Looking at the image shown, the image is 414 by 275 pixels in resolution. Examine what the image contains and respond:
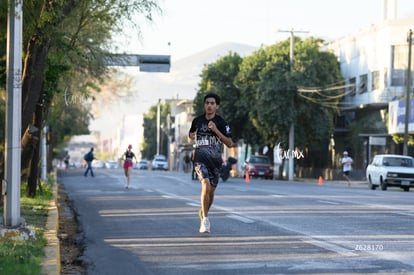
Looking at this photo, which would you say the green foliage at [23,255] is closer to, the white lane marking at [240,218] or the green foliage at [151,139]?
the white lane marking at [240,218]

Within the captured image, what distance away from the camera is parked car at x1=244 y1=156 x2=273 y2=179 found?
175 feet

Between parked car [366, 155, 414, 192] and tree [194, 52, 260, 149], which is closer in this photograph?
parked car [366, 155, 414, 192]

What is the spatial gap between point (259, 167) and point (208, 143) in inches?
1625

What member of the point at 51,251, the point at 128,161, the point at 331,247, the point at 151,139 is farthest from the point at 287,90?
the point at 151,139

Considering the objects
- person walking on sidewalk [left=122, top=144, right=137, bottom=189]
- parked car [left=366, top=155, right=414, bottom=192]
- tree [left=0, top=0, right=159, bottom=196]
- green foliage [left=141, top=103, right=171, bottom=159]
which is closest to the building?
parked car [left=366, top=155, right=414, bottom=192]

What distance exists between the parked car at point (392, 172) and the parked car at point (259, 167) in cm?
1656

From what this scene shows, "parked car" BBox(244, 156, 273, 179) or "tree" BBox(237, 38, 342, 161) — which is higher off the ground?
"tree" BBox(237, 38, 342, 161)

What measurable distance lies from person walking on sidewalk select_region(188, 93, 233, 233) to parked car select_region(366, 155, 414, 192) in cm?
2365

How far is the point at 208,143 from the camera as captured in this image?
41.8 feet

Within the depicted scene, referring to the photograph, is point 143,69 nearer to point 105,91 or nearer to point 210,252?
point 105,91

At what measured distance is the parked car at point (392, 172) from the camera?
1385 inches

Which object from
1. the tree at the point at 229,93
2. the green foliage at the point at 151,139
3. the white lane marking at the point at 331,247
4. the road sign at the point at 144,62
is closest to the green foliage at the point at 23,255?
the white lane marking at the point at 331,247

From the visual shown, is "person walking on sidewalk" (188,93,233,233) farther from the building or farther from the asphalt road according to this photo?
the building

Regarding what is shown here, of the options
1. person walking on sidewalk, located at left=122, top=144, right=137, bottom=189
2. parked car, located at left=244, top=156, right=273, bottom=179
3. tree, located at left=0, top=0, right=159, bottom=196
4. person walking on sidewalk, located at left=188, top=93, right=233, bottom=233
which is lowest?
parked car, located at left=244, top=156, right=273, bottom=179
